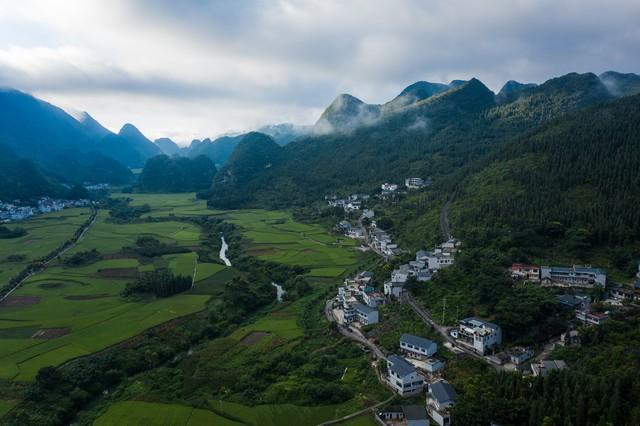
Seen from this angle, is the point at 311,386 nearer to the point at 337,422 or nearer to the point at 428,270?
the point at 337,422

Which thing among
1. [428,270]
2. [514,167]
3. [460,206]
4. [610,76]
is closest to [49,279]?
[428,270]

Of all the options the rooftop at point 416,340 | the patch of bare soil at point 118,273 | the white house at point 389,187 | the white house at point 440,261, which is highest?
the white house at point 389,187

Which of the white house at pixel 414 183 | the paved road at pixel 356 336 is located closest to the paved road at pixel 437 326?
the paved road at pixel 356 336

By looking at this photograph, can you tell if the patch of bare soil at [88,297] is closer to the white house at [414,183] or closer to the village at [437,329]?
the village at [437,329]

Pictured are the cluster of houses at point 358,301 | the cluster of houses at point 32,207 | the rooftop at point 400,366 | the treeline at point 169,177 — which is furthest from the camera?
the treeline at point 169,177

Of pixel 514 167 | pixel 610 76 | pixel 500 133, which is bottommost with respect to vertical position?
pixel 514 167

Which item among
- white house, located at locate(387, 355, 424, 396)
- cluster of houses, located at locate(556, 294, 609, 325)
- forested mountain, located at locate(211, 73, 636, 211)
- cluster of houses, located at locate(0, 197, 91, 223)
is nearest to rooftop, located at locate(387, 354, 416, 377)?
white house, located at locate(387, 355, 424, 396)
